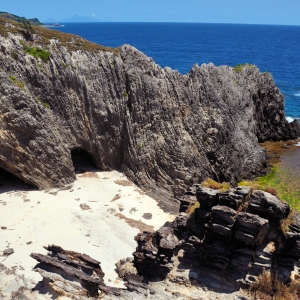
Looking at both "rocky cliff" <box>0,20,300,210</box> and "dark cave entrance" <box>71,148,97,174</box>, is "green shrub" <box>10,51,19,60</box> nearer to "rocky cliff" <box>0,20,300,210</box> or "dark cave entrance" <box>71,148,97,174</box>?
"rocky cliff" <box>0,20,300,210</box>

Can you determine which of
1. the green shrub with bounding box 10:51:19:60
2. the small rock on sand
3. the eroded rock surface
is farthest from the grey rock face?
the green shrub with bounding box 10:51:19:60

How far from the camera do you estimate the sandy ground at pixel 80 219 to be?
26.4 meters

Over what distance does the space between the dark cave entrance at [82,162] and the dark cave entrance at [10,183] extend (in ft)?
20.5

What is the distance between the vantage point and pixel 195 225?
20.8m

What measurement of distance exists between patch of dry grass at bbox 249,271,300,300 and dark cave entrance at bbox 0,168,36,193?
26121 mm

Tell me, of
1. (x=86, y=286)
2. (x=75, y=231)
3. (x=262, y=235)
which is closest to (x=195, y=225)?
(x=262, y=235)

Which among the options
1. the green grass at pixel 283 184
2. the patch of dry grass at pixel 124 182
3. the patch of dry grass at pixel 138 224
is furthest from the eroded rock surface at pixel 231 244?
the patch of dry grass at pixel 124 182

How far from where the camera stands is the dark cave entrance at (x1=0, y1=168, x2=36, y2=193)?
3575cm

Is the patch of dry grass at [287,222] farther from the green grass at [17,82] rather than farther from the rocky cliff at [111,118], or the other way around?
the green grass at [17,82]

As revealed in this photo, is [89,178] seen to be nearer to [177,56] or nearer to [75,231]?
[75,231]

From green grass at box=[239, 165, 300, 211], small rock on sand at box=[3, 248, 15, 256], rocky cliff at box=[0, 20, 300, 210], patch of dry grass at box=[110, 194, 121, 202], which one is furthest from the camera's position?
green grass at box=[239, 165, 300, 211]

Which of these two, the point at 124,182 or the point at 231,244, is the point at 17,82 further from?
the point at 231,244

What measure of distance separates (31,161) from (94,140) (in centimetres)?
773

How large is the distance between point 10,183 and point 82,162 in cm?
955
